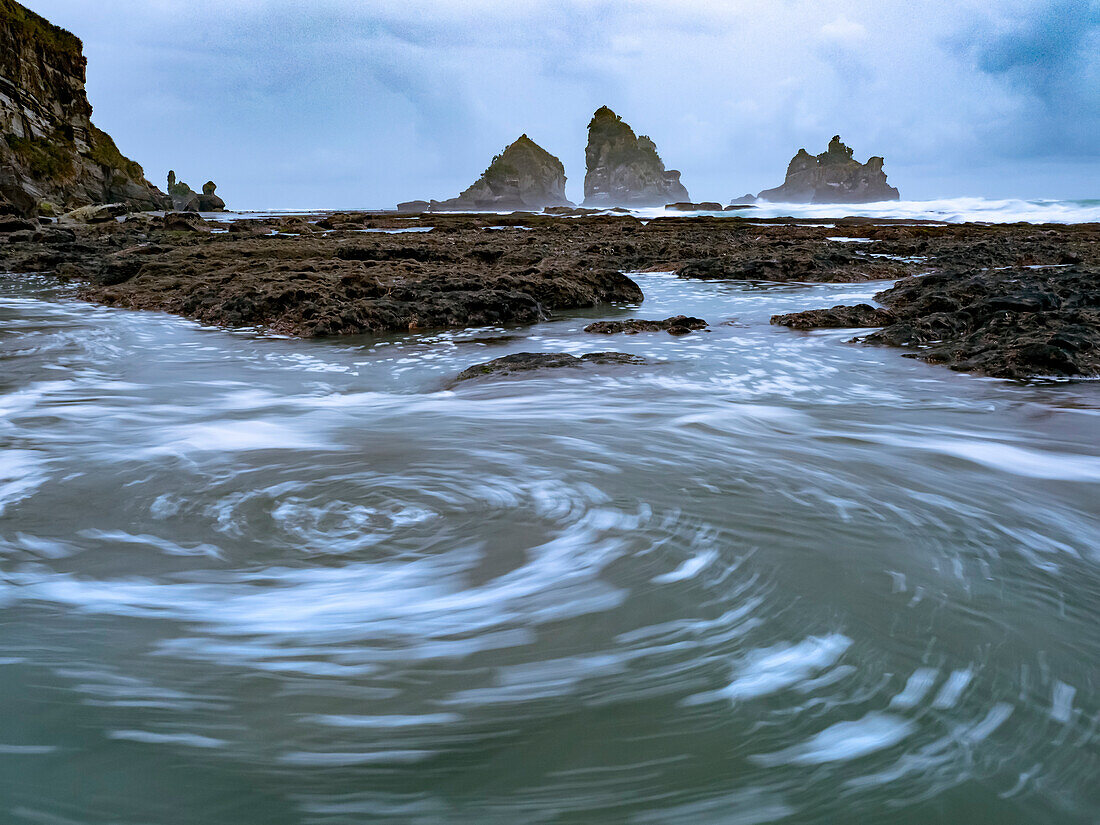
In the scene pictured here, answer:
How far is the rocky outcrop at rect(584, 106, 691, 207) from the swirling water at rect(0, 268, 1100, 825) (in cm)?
15099

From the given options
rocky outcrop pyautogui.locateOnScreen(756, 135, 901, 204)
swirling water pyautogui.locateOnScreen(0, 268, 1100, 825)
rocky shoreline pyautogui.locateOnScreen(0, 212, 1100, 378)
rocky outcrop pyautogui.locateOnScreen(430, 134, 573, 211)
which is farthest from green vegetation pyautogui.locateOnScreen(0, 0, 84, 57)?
rocky outcrop pyautogui.locateOnScreen(756, 135, 901, 204)

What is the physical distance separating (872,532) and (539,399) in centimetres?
236

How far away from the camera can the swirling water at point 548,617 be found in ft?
4.48

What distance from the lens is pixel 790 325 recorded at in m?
7.27

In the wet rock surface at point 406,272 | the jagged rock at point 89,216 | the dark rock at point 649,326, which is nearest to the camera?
the dark rock at point 649,326

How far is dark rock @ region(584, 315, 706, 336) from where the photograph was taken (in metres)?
6.89

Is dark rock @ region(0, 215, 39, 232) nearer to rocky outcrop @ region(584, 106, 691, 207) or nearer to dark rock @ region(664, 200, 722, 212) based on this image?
dark rock @ region(664, 200, 722, 212)

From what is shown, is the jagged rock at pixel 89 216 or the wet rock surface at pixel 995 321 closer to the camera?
the wet rock surface at pixel 995 321

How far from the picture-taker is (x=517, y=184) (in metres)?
141

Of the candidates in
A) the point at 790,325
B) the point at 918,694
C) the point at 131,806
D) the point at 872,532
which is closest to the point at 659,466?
the point at 872,532

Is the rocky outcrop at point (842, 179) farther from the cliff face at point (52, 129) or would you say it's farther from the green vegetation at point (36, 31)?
the green vegetation at point (36, 31)

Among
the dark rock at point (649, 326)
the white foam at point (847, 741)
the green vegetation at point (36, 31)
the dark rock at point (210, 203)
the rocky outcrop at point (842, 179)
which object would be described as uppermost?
the rocky outcrop at point (842, 179)

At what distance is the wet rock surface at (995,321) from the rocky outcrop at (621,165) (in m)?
146

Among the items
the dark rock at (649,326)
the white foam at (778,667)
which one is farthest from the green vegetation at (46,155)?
the white foam at (778,667)
